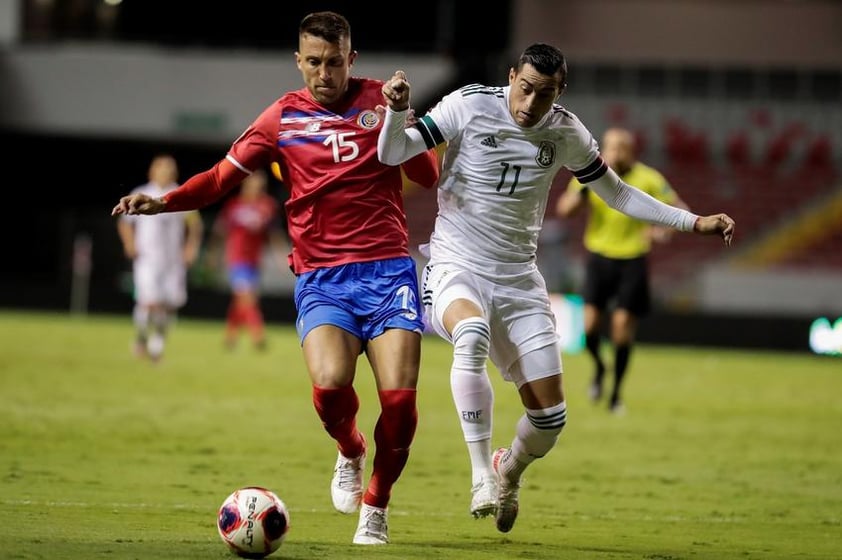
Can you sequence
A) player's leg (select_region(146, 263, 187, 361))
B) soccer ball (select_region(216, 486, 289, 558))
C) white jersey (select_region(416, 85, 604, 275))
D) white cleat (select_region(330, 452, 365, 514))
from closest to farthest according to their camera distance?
1. soccer ball (select_region(216, 486, 289, 558))
2. white jersey (select_region(416, 85, 604, 275))
3. white cleat (select_region(330, 452, 365, 514))
4. player's leg (select_region(146, 263, 187, 361))

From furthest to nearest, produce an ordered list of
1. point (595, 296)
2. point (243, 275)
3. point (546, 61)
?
1. point (243, 275)
2. point (595, 296)
3. point (546, 61)

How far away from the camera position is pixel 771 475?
10.5 meters

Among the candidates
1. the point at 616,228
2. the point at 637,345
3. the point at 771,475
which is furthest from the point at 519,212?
the point at 637,345

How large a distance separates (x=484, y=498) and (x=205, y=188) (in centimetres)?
202

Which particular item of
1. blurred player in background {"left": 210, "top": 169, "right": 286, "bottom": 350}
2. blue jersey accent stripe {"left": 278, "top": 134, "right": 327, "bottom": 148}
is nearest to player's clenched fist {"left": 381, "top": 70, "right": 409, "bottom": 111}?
blue jersey accent stripe {"left": 278, "top": 134, "right": 327, "bottom": 148}

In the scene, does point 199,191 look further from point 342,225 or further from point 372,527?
point 372,527

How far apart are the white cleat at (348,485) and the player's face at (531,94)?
6.36ft

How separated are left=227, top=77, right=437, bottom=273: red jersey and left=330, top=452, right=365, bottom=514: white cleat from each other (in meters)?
1.06

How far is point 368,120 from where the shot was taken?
6.95 metres

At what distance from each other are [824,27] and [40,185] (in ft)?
64.6

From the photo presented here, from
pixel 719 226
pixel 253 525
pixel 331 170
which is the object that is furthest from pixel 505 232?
pixel 253 525

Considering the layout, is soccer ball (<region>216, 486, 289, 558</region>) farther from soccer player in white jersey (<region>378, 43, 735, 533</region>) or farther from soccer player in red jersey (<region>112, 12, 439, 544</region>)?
soccer player in white jersey (<region>378, 43, 735, 533</region>)

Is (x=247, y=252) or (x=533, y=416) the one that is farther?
(x=247, y=252)

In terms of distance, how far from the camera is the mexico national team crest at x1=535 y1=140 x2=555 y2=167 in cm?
699
